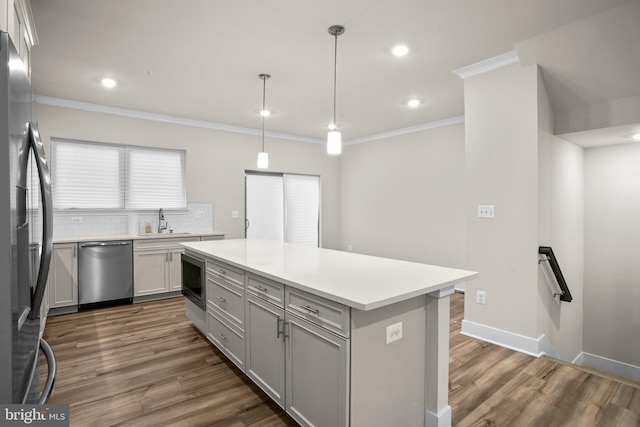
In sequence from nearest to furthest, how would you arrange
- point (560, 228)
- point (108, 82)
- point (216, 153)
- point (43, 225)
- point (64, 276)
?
1. point (43, 225)
2. point (560, 228)
3. point (108, 82)
4. point (64, 276)
5. point (216, 153)

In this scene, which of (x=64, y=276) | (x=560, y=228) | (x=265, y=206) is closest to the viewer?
(x=560, y=228)

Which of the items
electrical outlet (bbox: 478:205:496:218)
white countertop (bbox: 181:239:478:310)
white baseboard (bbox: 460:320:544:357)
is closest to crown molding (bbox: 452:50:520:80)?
electrical outlet (bbox: 478:205:496:218)

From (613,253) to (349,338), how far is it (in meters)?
4.14

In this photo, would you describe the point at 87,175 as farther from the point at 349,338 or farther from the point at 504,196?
the point at 504,196

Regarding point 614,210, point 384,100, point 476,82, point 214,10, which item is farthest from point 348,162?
point 214,10

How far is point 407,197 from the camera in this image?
19.3 ft

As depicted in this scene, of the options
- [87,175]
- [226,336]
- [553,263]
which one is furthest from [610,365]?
[87,175]

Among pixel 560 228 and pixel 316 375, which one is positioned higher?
pixel 560 228

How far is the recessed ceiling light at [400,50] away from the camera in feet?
9.40

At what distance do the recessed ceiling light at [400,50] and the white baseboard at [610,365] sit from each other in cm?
408

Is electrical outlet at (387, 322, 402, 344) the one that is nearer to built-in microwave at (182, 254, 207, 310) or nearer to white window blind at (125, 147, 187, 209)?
built-in microwave at (182, 254, 207, 310)

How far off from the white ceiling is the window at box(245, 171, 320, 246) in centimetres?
226

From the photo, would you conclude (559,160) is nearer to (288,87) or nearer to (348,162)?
(288,87)

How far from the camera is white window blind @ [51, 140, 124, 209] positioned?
14.3ft
